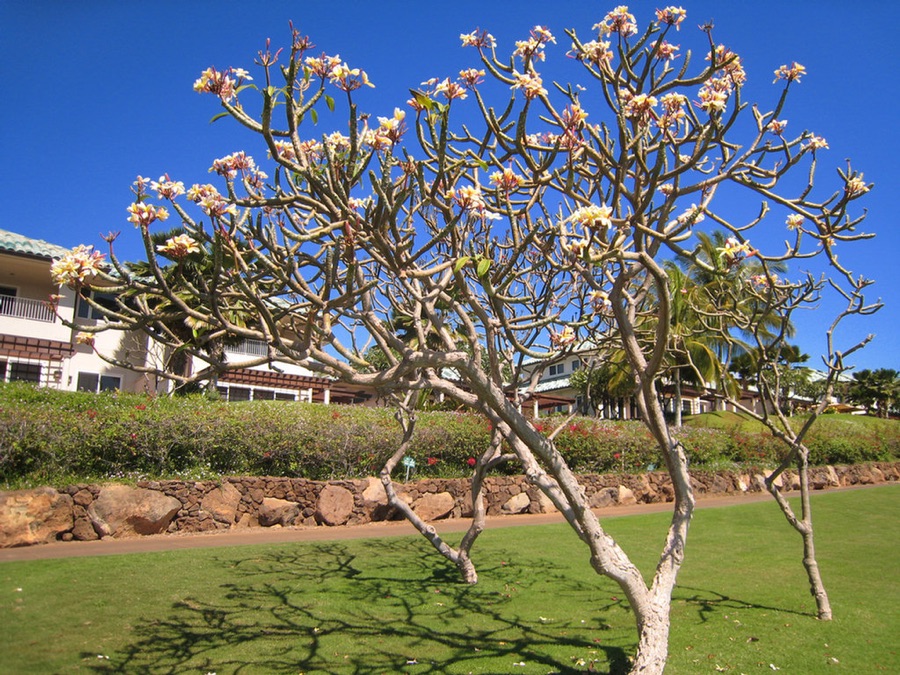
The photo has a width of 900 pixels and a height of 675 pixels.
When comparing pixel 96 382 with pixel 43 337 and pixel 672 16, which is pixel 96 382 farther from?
pixel 672 16

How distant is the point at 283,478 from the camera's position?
522 inches

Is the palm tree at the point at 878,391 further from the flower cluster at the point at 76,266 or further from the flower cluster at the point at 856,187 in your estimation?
the flower cluster at the point at 76,266

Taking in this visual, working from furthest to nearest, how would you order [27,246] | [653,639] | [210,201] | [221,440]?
[27,246], [221,440], [653,639], [210,201]

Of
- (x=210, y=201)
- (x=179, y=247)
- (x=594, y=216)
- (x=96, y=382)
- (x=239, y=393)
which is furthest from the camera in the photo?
(x=239, y=393)

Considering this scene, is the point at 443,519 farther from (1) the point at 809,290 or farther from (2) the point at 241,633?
(1) the point at 809,290

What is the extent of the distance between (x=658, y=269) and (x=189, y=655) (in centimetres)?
490

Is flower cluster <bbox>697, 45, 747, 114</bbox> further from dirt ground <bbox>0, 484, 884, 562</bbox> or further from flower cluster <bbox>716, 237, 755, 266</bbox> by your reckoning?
dirt ground <bbox>0, 484, 884, 562</bbox>

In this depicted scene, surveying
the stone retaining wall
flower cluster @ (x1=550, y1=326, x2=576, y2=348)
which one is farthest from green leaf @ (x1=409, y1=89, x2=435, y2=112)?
the stone retaining wall

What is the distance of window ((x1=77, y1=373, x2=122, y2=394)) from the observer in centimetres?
2386

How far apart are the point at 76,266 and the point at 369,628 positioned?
14.8ft

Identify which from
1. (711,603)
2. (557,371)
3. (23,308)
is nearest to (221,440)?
(711,603)

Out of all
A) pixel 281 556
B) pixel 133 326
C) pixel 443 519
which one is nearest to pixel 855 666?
pixel 133 326

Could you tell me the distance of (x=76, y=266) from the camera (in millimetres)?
3777

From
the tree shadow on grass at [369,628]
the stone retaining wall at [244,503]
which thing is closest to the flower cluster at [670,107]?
the tree shadow on grass at [369,628]
